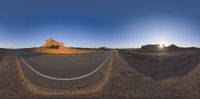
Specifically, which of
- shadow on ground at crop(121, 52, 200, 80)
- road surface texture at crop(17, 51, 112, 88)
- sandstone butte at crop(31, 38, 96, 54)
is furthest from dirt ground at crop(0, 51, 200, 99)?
sandstone butte at crop(31, 38, 96, 54)

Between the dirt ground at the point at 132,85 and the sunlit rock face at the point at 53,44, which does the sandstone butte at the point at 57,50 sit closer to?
the sunlit rock face at the point at 53,44

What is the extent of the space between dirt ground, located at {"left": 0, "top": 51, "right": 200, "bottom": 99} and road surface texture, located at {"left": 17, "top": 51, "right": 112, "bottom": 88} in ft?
2.04

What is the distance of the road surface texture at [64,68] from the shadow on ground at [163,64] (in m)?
1.43

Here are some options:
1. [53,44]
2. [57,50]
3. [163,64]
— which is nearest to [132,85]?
[163,64]

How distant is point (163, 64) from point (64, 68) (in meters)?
4.99

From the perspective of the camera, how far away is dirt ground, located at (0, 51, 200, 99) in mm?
10938

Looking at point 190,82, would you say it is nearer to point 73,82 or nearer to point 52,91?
point 73,82

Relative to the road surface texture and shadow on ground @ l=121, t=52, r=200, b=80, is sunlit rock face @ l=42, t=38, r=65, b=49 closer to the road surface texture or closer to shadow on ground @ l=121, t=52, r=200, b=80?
the road surface texture

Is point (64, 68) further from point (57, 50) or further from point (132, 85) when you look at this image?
point (57, 50)

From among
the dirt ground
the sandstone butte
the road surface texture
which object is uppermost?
the sandstone butte

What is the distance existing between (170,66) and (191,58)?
3.93ft

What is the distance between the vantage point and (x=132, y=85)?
12.0m

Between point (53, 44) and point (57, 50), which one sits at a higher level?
point (53, 44)

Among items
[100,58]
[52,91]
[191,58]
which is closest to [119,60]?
[100,58]
